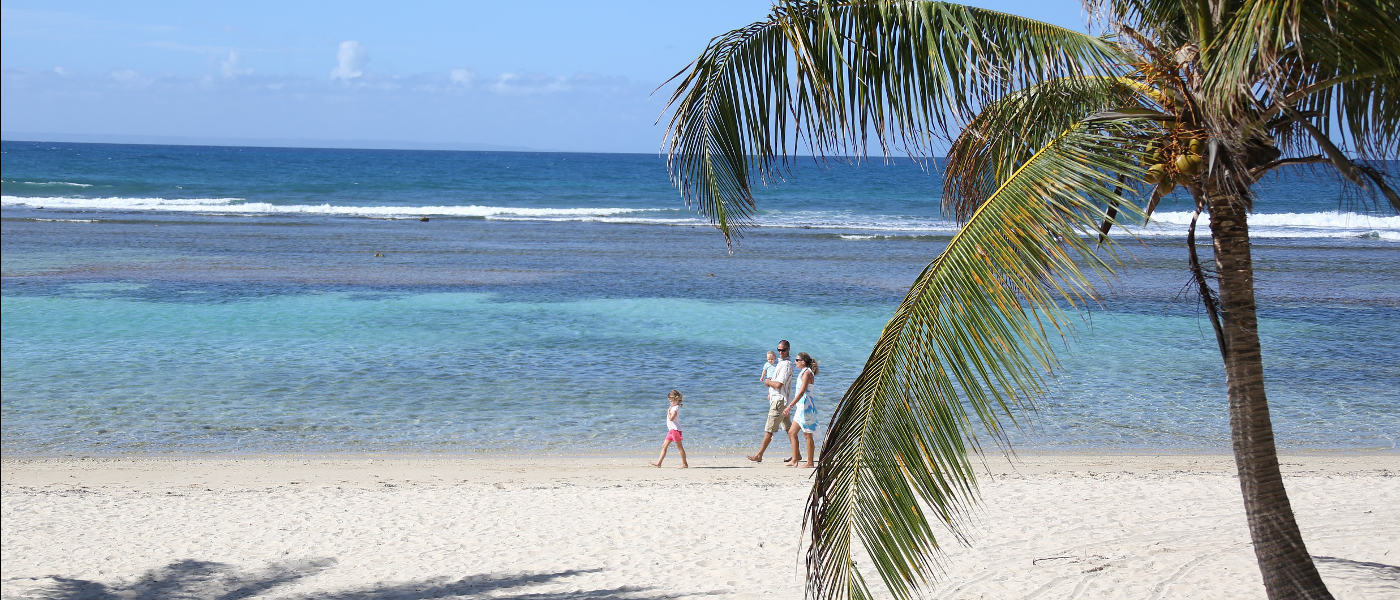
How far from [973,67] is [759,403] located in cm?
927

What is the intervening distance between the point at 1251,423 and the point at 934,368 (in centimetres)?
195

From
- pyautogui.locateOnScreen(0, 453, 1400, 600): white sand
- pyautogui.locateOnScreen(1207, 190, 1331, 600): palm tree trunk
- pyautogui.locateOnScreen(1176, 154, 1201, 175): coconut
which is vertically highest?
pyautogui.locateOnScreen(1176, 154, 1201, 175): coconut

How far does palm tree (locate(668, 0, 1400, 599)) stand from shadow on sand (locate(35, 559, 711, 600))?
3076mm

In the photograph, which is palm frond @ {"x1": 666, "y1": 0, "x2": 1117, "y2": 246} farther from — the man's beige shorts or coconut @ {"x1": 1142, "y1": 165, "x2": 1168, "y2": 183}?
the man's beige shorts

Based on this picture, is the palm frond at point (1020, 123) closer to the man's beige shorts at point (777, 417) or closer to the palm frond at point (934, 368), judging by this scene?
the palm frond at point (934, 368)

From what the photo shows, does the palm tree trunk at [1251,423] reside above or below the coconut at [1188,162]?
below

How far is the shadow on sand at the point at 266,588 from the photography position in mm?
6848

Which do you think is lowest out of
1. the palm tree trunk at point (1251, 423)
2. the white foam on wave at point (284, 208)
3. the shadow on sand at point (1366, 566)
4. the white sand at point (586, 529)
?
the white sand at point (586, 529)

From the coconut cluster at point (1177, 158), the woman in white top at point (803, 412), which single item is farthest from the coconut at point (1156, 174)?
the woman in white top at point (803, 412)

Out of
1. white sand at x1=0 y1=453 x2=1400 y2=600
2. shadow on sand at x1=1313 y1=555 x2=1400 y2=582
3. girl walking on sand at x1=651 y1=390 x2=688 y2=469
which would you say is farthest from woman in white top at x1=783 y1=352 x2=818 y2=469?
shadow on sand at x1=1313 y1=555 x2=1400 y2=582

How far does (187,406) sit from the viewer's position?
12.8 meters

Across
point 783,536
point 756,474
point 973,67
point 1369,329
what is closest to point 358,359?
point 756,474

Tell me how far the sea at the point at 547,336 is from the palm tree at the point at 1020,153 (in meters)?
0.32

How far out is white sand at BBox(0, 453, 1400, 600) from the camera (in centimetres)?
694
